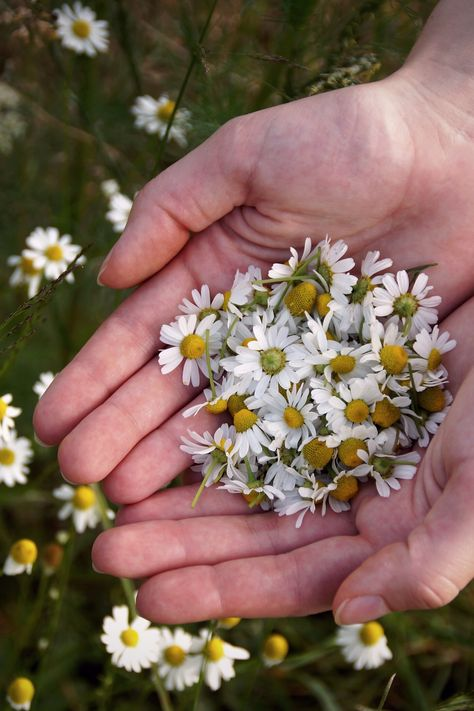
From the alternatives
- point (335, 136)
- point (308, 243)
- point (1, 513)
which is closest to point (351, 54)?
point (335, 136)

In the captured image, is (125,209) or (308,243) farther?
(125,209)

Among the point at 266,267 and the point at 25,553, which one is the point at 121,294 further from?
the point at 25,553

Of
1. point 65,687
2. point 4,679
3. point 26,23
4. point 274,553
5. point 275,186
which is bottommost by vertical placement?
point 65,687

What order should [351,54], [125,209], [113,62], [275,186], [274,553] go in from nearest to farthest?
1. [274,553]
2. [275,186]
3. [351,54]
4. [125,209]
5. [113,62]

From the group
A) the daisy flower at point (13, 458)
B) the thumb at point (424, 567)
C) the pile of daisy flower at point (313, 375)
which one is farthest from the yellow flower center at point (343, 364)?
the daisy flower at point (13, 458)

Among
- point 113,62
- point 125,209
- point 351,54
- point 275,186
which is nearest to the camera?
point 275,186

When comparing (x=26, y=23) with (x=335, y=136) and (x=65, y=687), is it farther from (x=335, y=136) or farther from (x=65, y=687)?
(x=65, y=687)

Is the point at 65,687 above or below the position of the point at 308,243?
below

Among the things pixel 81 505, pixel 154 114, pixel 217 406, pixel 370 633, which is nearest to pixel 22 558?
pixel 81 505
